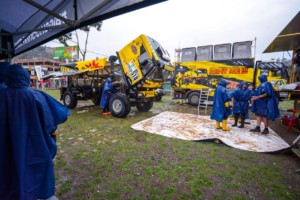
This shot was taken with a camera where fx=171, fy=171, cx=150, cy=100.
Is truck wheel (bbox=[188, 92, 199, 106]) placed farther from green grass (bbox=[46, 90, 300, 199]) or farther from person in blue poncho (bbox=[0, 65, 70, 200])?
person in blue poncho (bbox=[0, 65, 70, 200])

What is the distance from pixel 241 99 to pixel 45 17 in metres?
5.96

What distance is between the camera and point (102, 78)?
32.7 ft

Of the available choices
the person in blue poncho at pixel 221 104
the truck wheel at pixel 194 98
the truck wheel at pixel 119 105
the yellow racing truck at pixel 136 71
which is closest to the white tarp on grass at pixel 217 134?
the person in blue poncho at pixel 221 104

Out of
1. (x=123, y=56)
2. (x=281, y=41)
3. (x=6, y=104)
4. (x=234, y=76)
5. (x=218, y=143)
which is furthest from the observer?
(x=234, y=76)

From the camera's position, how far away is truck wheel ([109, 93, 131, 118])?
6.97m

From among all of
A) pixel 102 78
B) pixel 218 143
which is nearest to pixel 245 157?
pixel 218 143

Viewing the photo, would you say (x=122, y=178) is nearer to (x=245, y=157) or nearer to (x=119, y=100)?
(x=245, y=157)

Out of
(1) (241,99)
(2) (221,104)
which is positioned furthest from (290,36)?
(2) (221,104)

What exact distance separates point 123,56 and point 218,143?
17.1 feet

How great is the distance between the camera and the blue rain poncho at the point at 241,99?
587 cm

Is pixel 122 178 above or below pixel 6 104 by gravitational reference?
below

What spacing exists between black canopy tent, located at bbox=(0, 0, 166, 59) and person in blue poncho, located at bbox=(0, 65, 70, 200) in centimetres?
100

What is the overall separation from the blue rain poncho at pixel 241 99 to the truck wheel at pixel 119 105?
4.01 meters

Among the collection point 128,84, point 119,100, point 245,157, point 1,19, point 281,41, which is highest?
point 281,41
